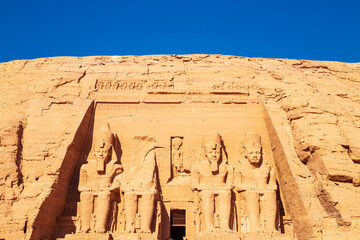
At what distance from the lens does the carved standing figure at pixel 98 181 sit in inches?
343

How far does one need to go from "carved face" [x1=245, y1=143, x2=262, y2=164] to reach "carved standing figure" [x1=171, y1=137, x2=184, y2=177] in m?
1.61

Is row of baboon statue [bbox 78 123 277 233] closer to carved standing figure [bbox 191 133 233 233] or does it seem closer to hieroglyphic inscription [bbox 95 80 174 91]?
carved standing figure [bbox 191 133 233 233]

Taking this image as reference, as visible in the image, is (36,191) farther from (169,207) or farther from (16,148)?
(169,207)

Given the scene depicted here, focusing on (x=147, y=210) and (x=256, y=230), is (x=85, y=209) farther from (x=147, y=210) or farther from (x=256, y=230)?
(x=256, y=230)

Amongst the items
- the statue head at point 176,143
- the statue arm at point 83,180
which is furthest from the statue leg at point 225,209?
the statue arm at point 83,180

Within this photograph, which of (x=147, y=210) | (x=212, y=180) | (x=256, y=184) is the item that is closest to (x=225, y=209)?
(x=212, y=180)

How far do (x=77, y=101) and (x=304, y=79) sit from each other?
229 inches

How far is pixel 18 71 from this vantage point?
35.6 feet

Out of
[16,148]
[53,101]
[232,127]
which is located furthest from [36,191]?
[232,127]

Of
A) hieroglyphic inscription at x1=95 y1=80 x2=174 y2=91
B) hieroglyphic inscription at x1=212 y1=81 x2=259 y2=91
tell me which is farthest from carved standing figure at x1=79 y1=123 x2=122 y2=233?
hieroglyphic inscription at x1=212 y1=81 x2=259 y2=91

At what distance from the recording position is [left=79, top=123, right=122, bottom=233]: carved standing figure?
871cm

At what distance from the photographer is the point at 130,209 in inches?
344

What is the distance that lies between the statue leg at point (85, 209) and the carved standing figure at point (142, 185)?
2.43 ft

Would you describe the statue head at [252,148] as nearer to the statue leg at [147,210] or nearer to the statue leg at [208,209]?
the statue leg at [208,209]
